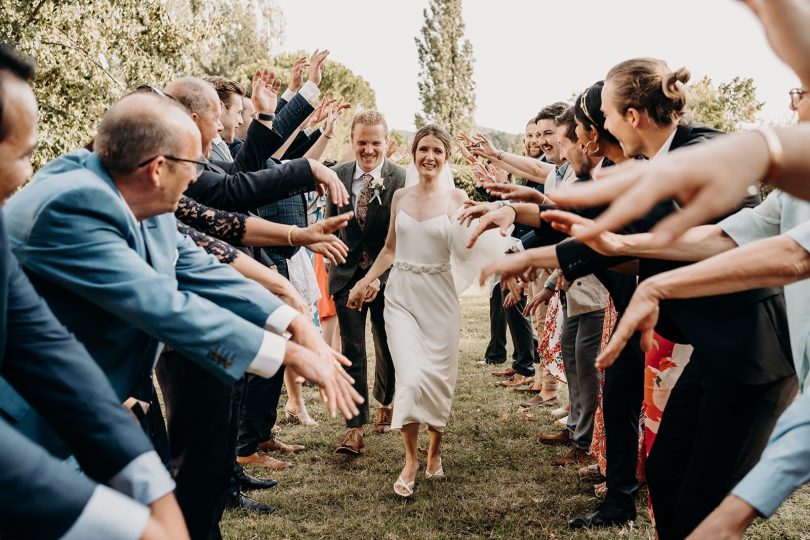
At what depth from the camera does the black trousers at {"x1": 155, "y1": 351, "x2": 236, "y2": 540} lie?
3.14 meters

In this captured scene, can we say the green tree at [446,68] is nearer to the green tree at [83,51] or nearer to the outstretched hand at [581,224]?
the green tree at [83,51]

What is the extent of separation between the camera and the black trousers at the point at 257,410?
5070mm

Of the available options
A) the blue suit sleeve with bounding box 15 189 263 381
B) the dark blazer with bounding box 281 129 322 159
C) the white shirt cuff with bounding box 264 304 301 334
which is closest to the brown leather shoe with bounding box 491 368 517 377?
the dark blazer with bounding box 281 129 322 159

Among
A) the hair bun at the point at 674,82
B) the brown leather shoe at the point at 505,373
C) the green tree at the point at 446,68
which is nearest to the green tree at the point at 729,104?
the green tree at the point at 446,68

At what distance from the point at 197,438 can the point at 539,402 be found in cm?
445

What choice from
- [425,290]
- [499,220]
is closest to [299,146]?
[425,290]

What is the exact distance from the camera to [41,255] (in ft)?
6.28

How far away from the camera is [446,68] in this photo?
5022cm

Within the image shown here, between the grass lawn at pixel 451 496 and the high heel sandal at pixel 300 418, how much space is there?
0.11m

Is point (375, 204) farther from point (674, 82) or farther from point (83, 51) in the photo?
point (83, 51)

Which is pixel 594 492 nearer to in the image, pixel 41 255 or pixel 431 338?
pixel 431 338

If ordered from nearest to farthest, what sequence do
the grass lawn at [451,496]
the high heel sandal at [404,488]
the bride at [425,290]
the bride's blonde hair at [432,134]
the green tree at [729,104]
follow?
1. the grass lawn at [451,496]
2. the high heel sandal at [404,488]
3. the bride at [425,290]
4. the bride's blonde hair at [432,134]
5. the green tree at [729,104]

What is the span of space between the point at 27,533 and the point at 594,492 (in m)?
3.91

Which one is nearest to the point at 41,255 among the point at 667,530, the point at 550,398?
the point at 667,530
